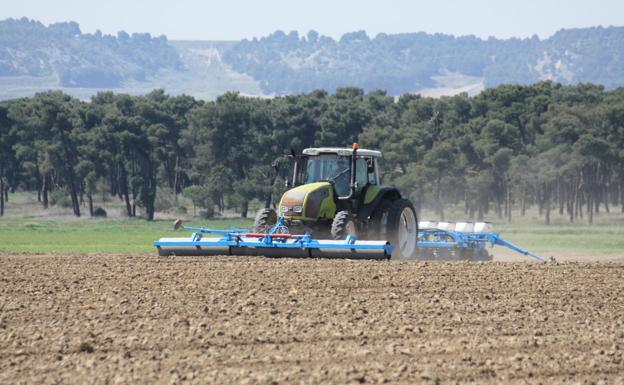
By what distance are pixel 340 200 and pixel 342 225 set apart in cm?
109

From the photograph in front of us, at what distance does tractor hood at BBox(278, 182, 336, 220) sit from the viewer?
19297 millimetres

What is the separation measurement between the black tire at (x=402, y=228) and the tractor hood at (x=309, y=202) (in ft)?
3.79

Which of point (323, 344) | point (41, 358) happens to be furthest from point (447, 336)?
point (41, 358)

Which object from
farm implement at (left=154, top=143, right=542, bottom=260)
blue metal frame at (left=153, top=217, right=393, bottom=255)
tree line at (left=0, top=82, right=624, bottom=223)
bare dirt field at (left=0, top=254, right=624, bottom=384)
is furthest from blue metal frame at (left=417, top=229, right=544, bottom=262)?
tree line at (left=0, top=82, right=624, bottom=223)

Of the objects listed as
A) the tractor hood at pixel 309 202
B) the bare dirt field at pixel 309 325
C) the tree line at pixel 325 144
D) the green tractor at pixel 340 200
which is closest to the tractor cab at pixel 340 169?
the green tractor at pixel 340 200

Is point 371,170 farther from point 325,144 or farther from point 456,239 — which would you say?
point 325,144

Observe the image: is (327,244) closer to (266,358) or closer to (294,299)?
(294,299)

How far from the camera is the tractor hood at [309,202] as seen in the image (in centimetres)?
1930

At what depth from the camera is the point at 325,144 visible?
66.8 meters

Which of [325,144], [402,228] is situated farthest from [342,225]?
[325,144]

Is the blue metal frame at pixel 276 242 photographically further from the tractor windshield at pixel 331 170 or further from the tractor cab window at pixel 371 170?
the tractor cab window at pixel 371 170

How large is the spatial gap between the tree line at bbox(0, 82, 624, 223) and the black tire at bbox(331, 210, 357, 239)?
122ft

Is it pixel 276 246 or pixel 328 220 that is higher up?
pixel 328 220

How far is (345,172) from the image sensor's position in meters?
19.9
